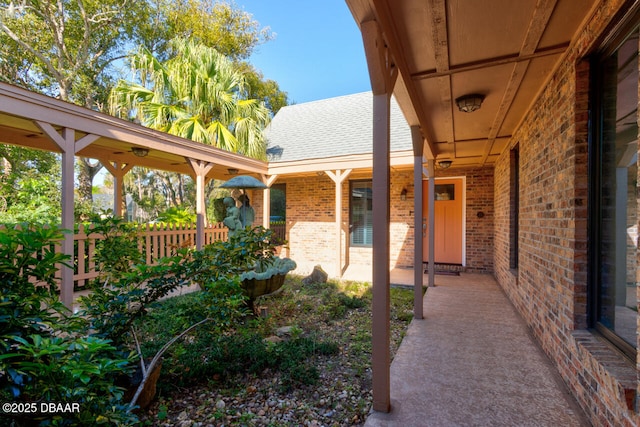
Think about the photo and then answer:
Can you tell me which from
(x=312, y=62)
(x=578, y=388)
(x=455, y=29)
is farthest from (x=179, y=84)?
(x=312, y=62)

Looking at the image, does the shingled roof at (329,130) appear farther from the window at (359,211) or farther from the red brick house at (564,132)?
the red brick house at (564,132)

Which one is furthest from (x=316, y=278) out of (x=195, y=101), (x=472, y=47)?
(x=195, y=101)

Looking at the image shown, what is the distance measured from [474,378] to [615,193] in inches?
66.3

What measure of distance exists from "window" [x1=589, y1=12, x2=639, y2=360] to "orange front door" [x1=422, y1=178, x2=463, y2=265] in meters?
5.35

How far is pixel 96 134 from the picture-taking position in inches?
160

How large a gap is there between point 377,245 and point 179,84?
9.36m

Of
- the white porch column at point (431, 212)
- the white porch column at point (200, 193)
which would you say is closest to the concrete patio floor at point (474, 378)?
the white porch column at point (431, 212)

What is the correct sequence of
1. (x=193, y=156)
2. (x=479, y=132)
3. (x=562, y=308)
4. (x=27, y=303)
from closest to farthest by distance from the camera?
(x=27, y=303) → (x=562, y=308) → (x=479, y=132) → (x=193, y=156)

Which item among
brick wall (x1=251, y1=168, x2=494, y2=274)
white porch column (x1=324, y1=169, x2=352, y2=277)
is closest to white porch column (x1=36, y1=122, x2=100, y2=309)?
white porch column (x1=324, y1=169, x2=352, y2=277)

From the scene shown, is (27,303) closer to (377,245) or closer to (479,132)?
(377,245)

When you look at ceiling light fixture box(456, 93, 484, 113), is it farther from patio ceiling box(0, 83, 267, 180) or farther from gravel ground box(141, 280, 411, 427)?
patio ceiling box(0, 83, 267, 180)

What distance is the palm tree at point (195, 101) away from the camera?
8.72 meters

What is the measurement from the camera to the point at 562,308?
233cm

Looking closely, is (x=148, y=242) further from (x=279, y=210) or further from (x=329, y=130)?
(x=329, y=130)
